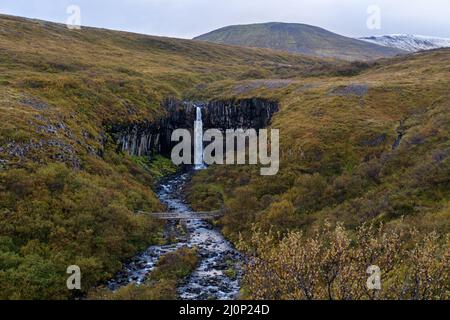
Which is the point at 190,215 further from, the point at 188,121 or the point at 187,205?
the point at 188,121

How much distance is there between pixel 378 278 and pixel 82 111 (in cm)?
5515

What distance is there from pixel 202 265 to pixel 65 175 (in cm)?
1665

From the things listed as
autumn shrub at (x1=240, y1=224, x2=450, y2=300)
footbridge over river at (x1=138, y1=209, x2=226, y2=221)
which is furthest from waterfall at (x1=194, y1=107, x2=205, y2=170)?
autumn shrub at (x1=240, y1=224, x2=450, y2=300)

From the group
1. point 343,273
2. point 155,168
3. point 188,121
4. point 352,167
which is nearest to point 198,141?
point 188,121

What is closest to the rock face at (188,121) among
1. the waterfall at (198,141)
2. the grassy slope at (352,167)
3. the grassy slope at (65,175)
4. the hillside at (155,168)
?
the waterfall at (198,141)

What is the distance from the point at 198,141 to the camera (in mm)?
79562

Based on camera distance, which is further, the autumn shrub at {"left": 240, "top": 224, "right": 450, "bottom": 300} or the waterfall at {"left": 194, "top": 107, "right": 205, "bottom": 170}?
the waterfall at {"left": 194, "top": 107, "right": 205, "bottom": 170}

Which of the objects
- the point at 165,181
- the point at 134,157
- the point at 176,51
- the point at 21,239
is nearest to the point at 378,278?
the point at 21,239

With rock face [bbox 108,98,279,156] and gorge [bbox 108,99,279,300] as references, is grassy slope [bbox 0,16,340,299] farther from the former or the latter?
rock face [bbox 108,98,279,156]

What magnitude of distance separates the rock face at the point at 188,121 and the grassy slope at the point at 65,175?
241 cm

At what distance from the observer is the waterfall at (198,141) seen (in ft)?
245

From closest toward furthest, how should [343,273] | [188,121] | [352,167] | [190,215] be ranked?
[343,273] < [190,215] < [352,167] < [188,121]

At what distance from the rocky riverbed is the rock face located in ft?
80.8

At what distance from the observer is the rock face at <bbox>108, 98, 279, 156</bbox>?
7088 centimetres
